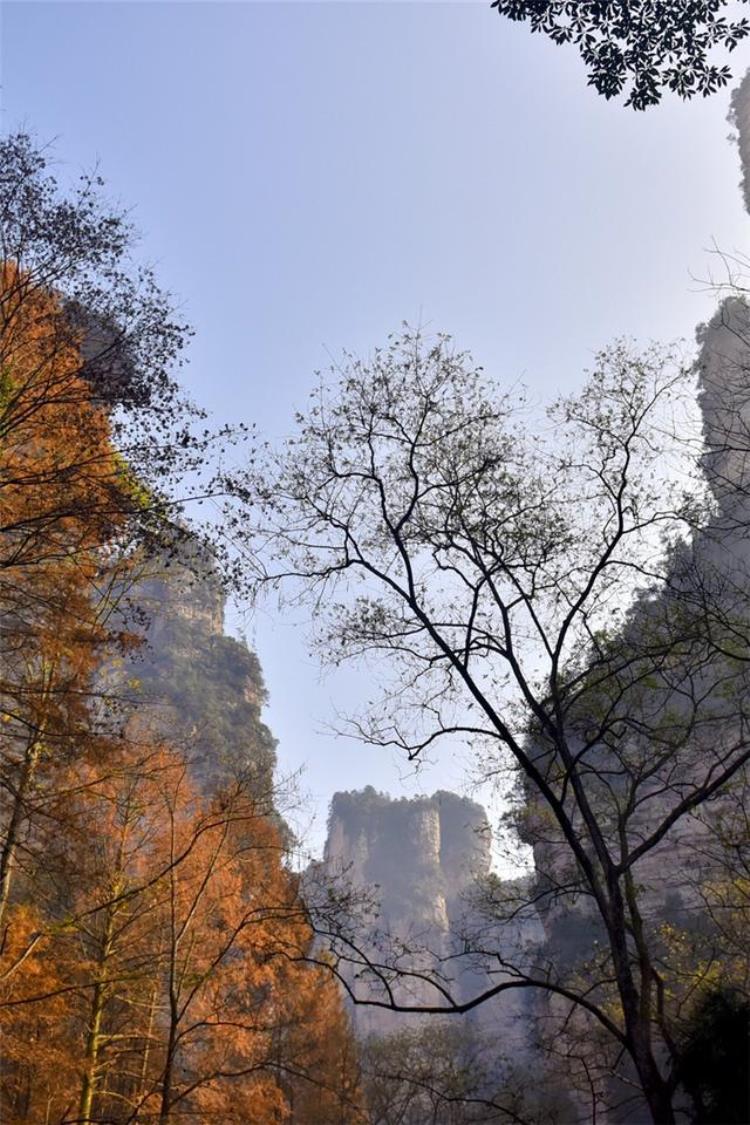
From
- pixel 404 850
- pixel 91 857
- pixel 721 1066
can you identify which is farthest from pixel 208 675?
pixel 721 1066

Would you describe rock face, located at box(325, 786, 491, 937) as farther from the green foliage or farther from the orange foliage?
the green foliage

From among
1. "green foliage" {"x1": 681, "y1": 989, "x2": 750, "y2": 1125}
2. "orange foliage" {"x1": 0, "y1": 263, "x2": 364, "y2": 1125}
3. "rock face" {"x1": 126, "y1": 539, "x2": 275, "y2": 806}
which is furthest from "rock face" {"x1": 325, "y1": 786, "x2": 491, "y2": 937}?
"green foliage" {"x1": 681, "y1": 989, "x2": 750, "y2": 1125}

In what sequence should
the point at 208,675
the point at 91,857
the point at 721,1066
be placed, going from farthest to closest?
1. the point at 208,675
2. the point at 91,857
3. the point at 721,1066

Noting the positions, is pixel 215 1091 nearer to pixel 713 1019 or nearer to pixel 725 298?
pixel 713 1019

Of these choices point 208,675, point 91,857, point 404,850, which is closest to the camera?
point 91,857

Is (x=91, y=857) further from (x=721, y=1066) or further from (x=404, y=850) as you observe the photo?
(x=404, y=850)

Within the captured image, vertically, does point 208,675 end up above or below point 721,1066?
above

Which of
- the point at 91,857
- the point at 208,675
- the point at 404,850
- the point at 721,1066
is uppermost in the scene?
the point at 208,675

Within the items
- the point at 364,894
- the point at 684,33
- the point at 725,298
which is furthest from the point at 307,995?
the point at 684,33

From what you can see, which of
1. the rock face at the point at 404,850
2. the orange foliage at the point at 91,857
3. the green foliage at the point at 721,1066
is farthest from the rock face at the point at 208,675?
the green foliage at the point at 721,1066

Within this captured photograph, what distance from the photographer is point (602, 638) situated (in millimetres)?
8852

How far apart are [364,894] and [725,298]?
6.30m

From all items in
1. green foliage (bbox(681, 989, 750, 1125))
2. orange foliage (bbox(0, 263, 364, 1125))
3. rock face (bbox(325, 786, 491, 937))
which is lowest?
green foliage (bbox(681, 989, 750, 1125))

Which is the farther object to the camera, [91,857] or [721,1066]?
[91,857]
